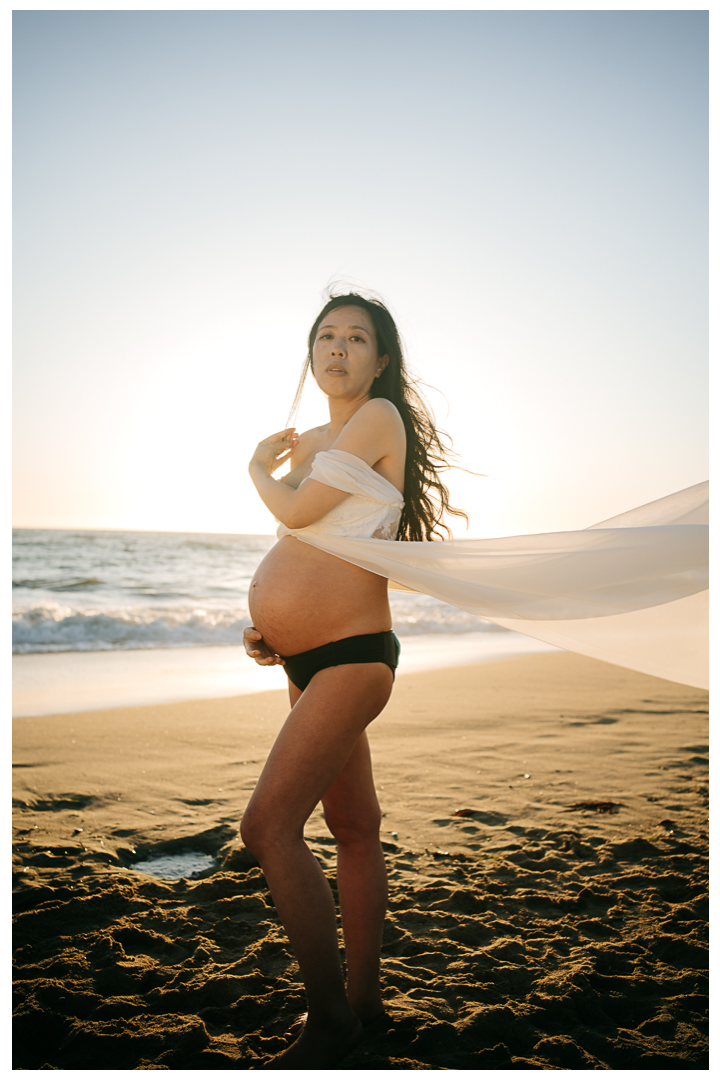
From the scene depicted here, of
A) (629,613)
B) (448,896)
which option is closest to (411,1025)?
(448,896)

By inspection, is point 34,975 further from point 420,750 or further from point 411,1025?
point 420,750

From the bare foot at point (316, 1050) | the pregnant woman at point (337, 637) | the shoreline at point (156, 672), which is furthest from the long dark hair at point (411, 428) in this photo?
the shoreline at point (156, 672)

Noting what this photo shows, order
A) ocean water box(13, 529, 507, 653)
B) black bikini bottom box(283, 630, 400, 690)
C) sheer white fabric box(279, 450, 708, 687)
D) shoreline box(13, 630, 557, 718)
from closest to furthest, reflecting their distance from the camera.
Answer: black bikini bottom box(283, 630, 400, 690), sheer white fabric box(279, 450, 708, 687), shoreline box(13, 630, 557, 718), ocean water box(13, 529, 507, 653)

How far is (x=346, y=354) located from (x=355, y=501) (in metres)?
0.49

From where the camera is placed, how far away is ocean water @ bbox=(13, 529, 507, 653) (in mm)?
11234

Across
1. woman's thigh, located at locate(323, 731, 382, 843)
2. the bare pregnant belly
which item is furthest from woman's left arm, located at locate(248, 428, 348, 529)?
woman's thigh, located at locate(323, 731, 382, 843)

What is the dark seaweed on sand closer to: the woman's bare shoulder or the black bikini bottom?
the black bikini bottom

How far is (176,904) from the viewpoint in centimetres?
274

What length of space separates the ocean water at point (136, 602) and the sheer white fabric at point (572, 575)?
877 cm

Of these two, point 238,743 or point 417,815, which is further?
point 238,743

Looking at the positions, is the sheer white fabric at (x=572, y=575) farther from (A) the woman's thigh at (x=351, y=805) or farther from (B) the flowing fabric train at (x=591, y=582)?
(A) the woman's thigh at (x=351, y=805)

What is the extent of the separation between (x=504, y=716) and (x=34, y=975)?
447 centimetres

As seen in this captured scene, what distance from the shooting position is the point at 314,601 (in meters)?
2.00

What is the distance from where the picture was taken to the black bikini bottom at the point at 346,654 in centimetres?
189
